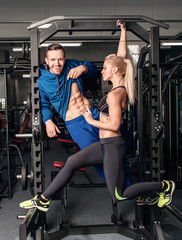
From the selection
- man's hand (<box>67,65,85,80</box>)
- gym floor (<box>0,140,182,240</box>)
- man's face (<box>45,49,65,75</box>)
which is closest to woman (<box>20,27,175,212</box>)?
man's hand (<box>67,65,85,80</box>)

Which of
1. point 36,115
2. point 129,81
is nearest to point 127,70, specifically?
point 129,81

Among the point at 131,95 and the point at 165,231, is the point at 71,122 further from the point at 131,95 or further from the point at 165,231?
the point at 165,231

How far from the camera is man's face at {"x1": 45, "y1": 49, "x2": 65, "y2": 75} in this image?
7.24 feet

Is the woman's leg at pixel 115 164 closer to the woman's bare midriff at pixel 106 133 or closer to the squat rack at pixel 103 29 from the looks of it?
the woman's bare midriff at pixel 106 133

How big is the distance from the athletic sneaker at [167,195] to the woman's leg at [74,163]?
0.62m

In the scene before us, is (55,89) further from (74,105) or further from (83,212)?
(83,212)

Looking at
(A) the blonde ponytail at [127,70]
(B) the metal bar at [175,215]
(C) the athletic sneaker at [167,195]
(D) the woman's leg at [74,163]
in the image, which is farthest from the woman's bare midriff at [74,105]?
(B) the metal bar at [175,215]

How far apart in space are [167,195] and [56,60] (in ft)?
5.05

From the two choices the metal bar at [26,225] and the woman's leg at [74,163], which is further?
the woman's leg at [74,163]

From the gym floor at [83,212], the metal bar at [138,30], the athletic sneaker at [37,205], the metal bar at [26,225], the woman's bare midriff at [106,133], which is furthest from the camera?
the gym floor at [83,212]

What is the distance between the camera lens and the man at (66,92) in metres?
2.23

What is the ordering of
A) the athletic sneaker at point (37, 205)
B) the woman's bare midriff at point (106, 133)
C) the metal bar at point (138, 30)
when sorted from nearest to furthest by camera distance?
the woman's bare midriff at point (106, 133), the athletic sneaker at point (37, 205), the metal bar at point (138, 30)

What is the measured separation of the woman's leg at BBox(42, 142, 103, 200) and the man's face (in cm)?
75

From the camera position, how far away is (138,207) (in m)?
2.62
